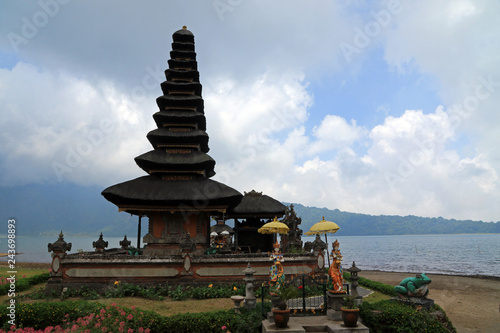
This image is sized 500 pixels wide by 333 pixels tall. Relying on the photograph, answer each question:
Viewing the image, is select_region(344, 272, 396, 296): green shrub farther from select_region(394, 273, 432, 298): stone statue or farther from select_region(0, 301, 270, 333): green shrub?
select_region(0, 301, 270, 333): green shrub

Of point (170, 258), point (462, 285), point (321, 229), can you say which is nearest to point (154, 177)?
point (170, 258)

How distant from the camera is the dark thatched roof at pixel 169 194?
838 inches

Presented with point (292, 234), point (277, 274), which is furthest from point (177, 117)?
point (277, 274)

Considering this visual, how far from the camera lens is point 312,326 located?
11234 mm

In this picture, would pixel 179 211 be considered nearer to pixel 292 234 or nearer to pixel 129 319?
pixel 292 234

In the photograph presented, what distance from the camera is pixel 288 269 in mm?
18969

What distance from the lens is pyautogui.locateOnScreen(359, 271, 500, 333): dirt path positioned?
1607cm

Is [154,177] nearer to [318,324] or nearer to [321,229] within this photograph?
[321,229]

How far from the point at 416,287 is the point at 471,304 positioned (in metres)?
13.4

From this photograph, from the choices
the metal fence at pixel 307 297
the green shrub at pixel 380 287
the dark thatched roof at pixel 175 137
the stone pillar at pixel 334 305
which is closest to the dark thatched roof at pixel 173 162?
the dark thatched roof at pixel 175 137

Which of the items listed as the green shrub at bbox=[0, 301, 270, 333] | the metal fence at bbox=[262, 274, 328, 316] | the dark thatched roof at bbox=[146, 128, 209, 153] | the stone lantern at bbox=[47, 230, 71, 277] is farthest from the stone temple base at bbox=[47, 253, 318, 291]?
the dark thatched roof at bbox=[146, 128, 209, 153]

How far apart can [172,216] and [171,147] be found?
20.0 ft

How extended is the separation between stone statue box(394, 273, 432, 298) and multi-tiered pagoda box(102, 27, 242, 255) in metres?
12.0

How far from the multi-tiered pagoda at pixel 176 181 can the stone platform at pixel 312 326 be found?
36.0 feet
